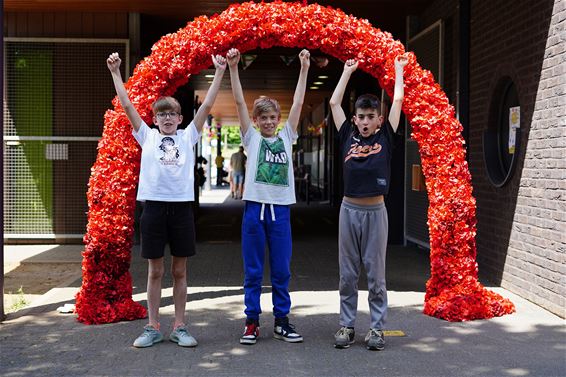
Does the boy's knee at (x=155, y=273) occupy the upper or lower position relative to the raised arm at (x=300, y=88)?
lower

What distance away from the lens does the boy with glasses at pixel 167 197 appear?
5805 mm

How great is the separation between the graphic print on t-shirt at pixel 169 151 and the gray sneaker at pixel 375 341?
1891 mm

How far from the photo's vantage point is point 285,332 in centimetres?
596

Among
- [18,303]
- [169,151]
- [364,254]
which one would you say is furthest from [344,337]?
[18,303]

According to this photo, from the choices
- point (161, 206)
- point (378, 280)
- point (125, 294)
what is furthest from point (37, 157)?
point (378, 280)

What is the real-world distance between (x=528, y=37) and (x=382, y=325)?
3.67m

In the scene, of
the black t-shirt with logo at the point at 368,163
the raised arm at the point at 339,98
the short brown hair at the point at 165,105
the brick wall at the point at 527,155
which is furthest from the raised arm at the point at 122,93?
the brick wall at the point at 527,155

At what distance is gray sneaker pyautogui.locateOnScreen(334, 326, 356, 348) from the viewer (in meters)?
5.74

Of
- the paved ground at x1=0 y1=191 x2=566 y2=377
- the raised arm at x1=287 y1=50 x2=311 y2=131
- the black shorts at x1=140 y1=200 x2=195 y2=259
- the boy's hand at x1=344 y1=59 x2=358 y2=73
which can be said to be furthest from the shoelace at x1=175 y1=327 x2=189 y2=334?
the boy's hand at x1=344 y1=59 x2=358 y2=73

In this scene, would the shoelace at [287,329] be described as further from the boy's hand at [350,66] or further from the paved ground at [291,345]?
the boy's hand at [350,66]

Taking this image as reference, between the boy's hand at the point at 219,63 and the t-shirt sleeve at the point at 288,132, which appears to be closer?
the boy's hand at the point at 219,63

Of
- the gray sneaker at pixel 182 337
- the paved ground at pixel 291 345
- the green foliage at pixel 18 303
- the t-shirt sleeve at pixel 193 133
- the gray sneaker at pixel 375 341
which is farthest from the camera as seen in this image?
the green foliage at pixel 18 303

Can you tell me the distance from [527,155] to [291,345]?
3439 millimetres

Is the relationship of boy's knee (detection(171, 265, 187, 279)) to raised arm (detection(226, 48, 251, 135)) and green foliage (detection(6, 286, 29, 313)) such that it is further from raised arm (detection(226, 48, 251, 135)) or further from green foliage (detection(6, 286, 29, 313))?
green foliage (detection(6, 286, 29, 313))
